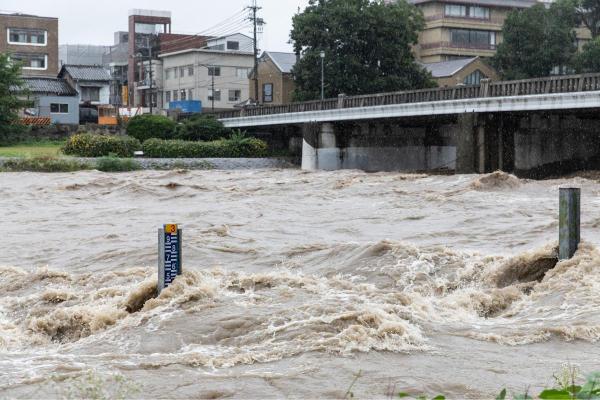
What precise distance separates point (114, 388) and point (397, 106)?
43.9 m

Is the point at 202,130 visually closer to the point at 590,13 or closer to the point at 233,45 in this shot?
the point at 590,13

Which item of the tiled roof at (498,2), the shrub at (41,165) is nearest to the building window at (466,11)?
the tiled roof at (498,2)

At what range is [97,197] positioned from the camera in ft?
118

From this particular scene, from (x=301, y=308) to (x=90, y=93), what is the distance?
85.8 metres

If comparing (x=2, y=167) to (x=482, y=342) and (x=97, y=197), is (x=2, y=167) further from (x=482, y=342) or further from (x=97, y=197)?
(x=482, y=342)

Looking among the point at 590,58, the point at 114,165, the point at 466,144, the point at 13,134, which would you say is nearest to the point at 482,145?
the point at 466,144

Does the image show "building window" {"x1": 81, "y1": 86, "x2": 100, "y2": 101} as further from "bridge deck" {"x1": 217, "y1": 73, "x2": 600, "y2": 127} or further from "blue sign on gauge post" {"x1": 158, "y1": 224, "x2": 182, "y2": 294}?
"blue sign on gauge post" {"x1": 158, "y1": 224, "x2": 182, "y2": 294}

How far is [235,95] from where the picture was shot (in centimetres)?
10194

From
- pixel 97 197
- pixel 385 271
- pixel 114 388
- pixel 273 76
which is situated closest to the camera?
pixel 114 388

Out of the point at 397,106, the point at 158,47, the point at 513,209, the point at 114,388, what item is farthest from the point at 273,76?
the point at 114,388

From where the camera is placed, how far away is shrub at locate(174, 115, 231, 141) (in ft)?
225

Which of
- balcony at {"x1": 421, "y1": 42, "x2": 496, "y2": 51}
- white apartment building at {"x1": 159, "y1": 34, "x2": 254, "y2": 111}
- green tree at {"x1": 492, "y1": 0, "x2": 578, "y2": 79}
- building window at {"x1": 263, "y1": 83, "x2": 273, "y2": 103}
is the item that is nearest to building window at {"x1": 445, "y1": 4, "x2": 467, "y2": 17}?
balcony at {"x1": 421, "y1": 42, "x2": 496, "y2": 51}

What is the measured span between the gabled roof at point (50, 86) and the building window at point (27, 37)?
20.4 feet

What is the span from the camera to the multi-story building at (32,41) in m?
91.2
